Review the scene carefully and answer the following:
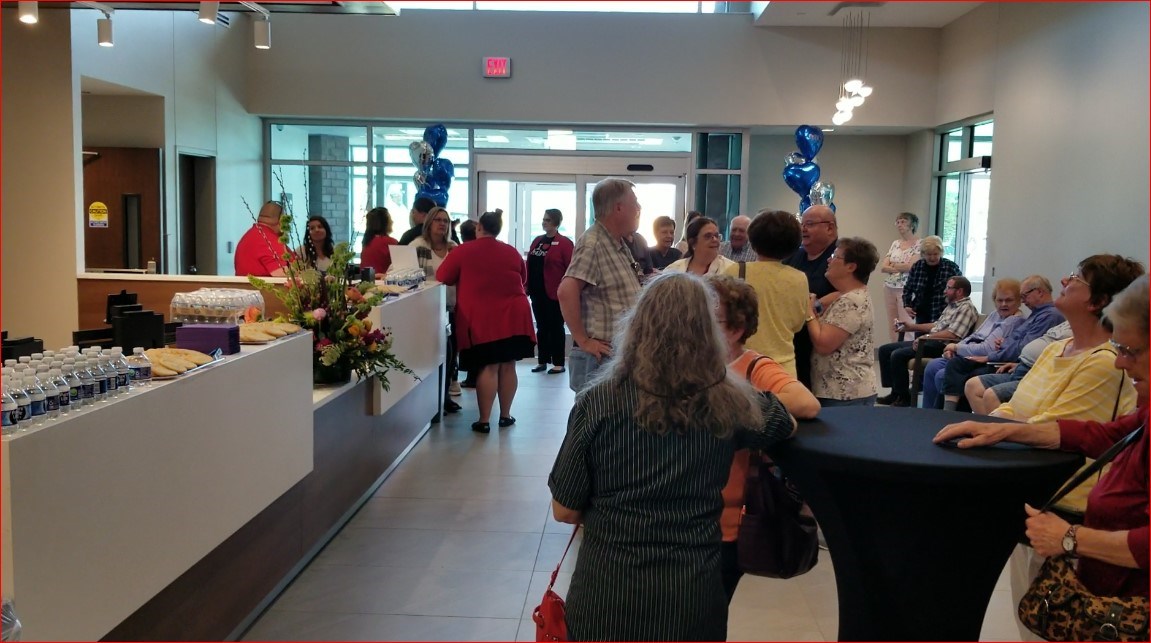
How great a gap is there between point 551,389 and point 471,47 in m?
4.75

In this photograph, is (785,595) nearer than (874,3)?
Yes

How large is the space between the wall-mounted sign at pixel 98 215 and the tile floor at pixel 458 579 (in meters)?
5.16

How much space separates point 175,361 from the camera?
268 centimetres

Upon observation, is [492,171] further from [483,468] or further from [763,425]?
[763,425]

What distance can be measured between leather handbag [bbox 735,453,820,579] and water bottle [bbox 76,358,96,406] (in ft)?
5.35

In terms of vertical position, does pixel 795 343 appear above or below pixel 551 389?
above

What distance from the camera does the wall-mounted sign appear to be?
29.5 ft

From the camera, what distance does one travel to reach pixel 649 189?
1177 centimetres

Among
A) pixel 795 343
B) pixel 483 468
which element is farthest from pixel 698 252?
pixel 483 468

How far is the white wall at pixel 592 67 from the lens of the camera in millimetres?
10930

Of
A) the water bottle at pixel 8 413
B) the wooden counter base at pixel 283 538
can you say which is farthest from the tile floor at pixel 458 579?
the water bottle at pixel 8 413

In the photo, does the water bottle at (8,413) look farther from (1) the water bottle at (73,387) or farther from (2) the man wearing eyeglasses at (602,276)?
(2) the man wearing eyeglasses at (602,276)

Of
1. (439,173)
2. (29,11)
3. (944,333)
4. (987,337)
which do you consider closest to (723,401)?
(987,337)

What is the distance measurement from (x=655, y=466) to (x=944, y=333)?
18.4ft
